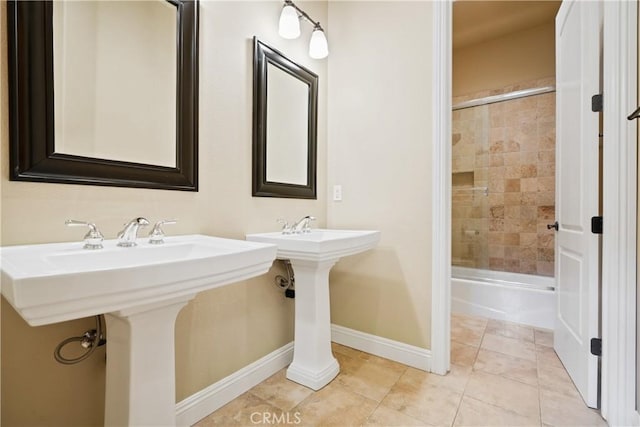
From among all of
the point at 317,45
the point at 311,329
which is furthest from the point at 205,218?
the point at 317,45

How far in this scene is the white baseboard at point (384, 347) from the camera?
175cm

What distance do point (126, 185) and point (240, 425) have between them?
1.09 m

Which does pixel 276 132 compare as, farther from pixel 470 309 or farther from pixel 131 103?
pixel 470 309

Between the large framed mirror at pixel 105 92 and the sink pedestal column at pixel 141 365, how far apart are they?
50 cm

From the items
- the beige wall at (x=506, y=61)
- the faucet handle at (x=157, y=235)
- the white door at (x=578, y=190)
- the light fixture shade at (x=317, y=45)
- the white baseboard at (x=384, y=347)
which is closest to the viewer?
the faucet handle at (x=157, y=235)

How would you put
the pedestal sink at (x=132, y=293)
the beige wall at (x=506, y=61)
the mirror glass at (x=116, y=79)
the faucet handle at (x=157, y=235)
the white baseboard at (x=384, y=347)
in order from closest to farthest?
1. the pedestal sink at (x=132, y=293)
2. the mirror glass at (x=116, y=79)
3. the faucet handle at (x=157, y=235)
4. the white baseboard at (x=384, y=347)
5. the beige wall at (x=506, y=61)

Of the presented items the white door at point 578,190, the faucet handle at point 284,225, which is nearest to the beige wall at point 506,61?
the white door at point 578,190

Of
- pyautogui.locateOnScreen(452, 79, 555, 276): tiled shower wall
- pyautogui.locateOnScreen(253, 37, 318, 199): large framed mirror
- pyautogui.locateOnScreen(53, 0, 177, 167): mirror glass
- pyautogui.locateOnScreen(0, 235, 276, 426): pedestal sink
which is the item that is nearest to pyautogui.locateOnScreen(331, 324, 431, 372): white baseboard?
pyautogui.locateOnScreen(253, 37, 318, 199): large framed mirror

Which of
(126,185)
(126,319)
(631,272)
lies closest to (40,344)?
(126,319)

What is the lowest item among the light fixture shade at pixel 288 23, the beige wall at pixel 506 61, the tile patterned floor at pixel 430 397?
the tile patterned floor at pixel 430 397

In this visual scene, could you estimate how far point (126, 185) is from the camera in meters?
1.11

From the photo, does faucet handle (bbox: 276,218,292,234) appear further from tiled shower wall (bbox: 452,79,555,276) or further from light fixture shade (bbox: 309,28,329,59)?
tiled shower wall (bbox: 452,79,555,276)

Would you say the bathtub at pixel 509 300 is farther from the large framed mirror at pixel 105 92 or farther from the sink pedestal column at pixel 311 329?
the large framed mirror at pixel 105 92

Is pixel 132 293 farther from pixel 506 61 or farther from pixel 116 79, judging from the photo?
pixel 506 61
